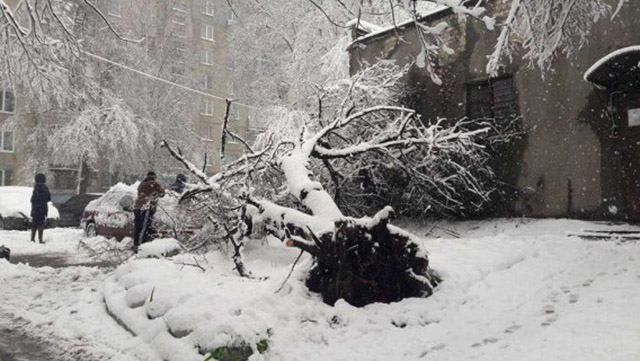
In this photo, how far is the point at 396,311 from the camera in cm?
524

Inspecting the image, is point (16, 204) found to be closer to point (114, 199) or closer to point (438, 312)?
→ point (114, 199)

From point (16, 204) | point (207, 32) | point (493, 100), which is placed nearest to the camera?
point (493, 100)

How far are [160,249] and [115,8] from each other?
25.3m

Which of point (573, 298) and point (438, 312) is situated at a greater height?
point (573, 298)

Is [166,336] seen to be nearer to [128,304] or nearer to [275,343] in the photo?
[275,343]

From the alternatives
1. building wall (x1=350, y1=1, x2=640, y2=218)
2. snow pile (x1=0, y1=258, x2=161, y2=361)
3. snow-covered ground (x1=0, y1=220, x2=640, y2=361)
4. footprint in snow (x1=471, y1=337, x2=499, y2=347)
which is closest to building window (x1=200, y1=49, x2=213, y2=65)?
building wall (x1=350, y1=1, x2=640, y2=218)

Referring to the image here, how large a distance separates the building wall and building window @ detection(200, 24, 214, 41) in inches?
1411

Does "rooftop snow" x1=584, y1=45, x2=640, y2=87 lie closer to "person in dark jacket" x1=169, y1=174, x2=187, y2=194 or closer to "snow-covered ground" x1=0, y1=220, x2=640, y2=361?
"snow-covered ground" x1=0, y1=220, x2=640, y2=361

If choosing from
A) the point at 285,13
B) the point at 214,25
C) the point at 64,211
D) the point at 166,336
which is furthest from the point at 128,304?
the point at 214,25

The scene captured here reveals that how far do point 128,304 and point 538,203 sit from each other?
7801mm

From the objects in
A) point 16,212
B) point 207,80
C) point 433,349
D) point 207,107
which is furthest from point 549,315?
point 207,80

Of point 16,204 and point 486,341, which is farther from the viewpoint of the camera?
point 16,204

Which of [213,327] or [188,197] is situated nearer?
[213,327]

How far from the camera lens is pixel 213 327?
4531 millimetres
